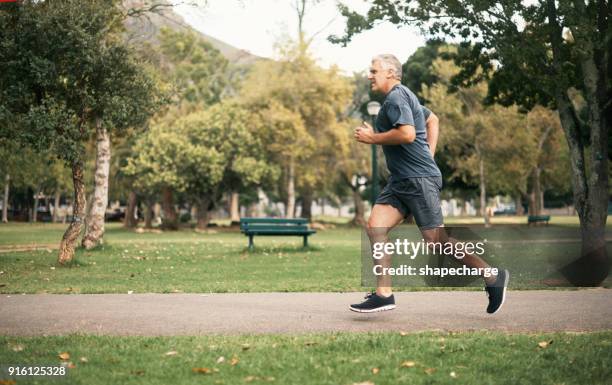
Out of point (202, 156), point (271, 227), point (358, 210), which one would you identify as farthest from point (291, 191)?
point (271, 227)

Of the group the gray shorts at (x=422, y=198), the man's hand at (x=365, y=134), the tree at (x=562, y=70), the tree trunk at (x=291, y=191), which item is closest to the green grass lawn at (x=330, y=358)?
the gray shorts at (x=422, y=198)

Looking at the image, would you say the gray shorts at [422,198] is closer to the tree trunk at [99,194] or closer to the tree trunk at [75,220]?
the tree trunk at [75,220]

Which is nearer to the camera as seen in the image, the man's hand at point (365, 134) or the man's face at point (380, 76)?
the man's hand at point (365, 134)

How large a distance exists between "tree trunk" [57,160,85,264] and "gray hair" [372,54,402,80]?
924 cm

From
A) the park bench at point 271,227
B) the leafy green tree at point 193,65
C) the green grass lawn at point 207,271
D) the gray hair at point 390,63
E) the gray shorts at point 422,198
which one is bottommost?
the green grass lawn at point 207,271

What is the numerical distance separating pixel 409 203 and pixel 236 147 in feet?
120

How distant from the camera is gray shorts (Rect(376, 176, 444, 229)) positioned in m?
6.11

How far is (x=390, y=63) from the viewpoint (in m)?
6.42

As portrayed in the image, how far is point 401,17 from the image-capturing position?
14.0 metres

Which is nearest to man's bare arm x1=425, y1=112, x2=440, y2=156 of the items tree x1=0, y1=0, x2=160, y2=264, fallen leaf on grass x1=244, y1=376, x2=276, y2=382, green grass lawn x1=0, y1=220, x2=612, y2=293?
green grass lawn x1=0, y1=220, x2=612, y2=293

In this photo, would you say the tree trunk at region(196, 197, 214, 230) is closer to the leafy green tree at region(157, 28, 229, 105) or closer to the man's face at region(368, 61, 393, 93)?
the leafy green tree at region(157, 28, 229, 105)

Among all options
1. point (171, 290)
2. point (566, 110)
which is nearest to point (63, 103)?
point (171, 290)

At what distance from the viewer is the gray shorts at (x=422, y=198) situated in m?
6.11

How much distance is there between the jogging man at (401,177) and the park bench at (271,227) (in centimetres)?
1286
